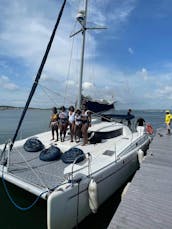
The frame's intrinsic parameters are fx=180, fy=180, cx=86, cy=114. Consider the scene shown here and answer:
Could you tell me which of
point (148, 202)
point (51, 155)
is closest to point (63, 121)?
point (51, 155)

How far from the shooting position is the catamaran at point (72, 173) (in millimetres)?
3885

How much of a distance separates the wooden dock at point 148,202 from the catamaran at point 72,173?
78 centimetres

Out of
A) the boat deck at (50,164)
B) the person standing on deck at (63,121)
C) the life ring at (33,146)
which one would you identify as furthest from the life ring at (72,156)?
the person standing on deck at (63,121)

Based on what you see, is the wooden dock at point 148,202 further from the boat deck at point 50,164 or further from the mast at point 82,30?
the mast at point 82,30

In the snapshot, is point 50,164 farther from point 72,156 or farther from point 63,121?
point 63,121

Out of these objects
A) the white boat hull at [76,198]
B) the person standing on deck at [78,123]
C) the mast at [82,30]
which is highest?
the mast at [82,30]

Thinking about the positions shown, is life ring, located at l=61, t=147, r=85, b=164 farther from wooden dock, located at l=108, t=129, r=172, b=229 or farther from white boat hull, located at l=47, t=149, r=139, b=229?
wooden dock, located at l=108, t=129, r=172, b=229

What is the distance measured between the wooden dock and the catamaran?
776mm

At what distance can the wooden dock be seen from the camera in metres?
3.31

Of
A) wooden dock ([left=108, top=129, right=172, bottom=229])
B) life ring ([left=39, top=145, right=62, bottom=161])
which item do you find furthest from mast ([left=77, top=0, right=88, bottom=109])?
wooden dock ([left=108, top=129, right=172, bottom=229])

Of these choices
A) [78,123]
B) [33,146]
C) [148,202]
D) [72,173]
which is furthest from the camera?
[78,123]

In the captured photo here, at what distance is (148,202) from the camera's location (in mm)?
3957

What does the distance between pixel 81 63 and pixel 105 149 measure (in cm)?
465

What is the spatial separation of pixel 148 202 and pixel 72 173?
70.8 inches
